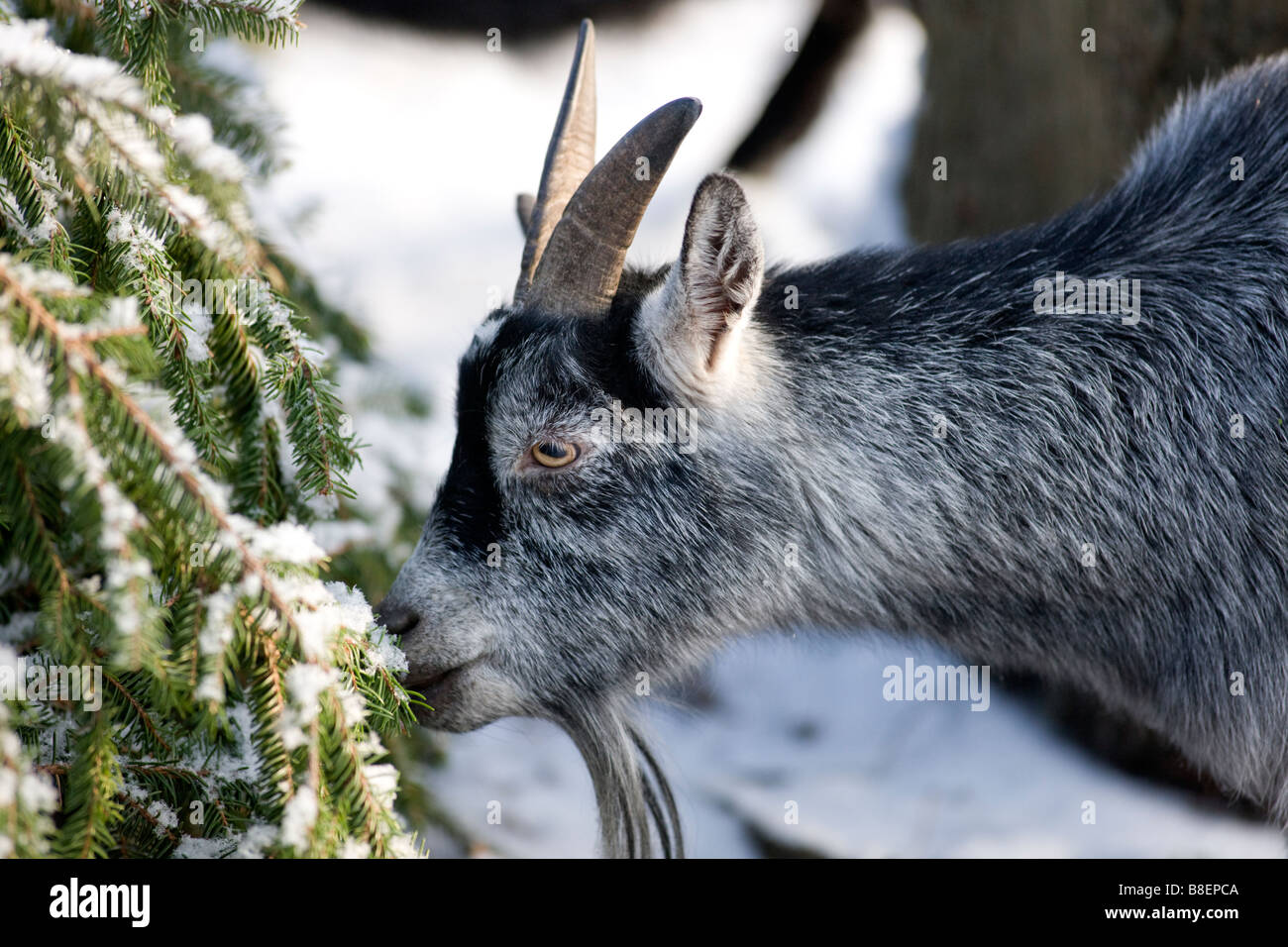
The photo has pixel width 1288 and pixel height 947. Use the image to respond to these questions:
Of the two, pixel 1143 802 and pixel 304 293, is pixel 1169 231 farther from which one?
pixel 1143 802

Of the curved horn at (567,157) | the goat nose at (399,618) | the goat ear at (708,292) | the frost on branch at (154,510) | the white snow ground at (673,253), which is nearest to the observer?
the frost on branch at (154,510)

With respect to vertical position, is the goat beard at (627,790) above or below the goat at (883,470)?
below

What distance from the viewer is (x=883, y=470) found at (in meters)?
2.73

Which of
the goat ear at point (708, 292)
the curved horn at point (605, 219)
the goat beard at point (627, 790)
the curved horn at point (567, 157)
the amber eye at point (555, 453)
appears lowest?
the goat beard at point (627, 790)

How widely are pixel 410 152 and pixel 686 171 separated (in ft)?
6.09

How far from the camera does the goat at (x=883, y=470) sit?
2664 mm

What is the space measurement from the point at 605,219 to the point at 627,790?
5.40 feet

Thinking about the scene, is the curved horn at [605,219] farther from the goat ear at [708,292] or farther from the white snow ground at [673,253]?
the white snow ground at [673,253]

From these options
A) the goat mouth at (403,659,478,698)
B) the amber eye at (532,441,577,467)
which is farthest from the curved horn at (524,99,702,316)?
the goat mouth at (403,659,478,698)

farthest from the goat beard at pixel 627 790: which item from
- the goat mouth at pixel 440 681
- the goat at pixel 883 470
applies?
the goat mouth at pixel 440 681

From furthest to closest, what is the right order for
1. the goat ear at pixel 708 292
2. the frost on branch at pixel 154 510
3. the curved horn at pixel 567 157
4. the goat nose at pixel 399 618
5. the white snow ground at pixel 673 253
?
the white snow ground at pixel 673 253, the curved horn at pixel 567 157, the goat nose at pixel 399 618, the goat ear at pixel 708 292, the frost on branch at pixel 154 510

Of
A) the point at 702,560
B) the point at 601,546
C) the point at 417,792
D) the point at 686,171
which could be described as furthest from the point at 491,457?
the point at 686,171

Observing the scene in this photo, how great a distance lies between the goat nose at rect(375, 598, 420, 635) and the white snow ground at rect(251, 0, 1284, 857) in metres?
2.13

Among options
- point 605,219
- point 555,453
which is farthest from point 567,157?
point 555,453
